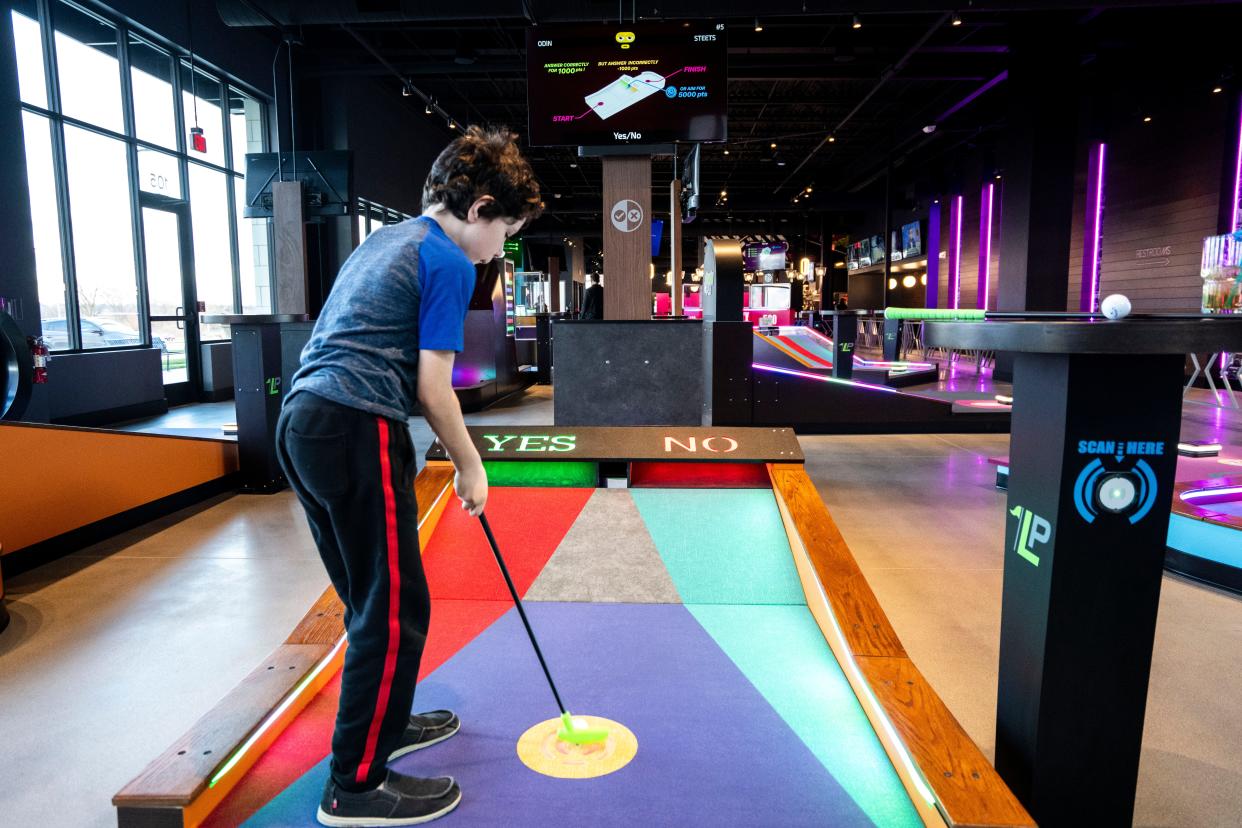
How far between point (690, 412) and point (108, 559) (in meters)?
3.88

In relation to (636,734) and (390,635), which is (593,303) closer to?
(636,734)

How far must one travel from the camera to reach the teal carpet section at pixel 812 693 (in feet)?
5.29

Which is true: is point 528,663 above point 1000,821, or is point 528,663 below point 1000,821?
below

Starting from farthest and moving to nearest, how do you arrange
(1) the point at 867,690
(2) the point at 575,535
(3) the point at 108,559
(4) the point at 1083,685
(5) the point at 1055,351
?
(3) the point at 108,559 < (2) the point at 575,535 < (1) the point at 867,690 < (4) the point at 1083,685 < (5) the point at 1055,351

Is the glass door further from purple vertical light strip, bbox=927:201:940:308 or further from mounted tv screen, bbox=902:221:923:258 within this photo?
mounted tv screen, bbox=902:221:923:258

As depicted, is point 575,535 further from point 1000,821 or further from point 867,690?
point 1000,821

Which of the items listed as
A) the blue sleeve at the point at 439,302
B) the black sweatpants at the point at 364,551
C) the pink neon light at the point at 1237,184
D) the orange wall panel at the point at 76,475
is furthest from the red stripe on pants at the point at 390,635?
the pink neon light at the point at 1237,184

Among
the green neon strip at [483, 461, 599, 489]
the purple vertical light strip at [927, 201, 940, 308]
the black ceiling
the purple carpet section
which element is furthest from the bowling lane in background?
the purple vertical light strip at [927, 201, 940, 308]

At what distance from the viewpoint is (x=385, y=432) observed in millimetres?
1470

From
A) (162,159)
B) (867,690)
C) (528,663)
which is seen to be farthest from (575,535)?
(162,159)

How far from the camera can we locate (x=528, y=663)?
2.26 m

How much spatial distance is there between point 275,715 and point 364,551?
70 cm

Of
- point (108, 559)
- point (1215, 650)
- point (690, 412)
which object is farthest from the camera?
point (690, 412)

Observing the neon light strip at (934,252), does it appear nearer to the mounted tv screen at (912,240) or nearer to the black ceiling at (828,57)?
the mounted tv screen at (912,240)
